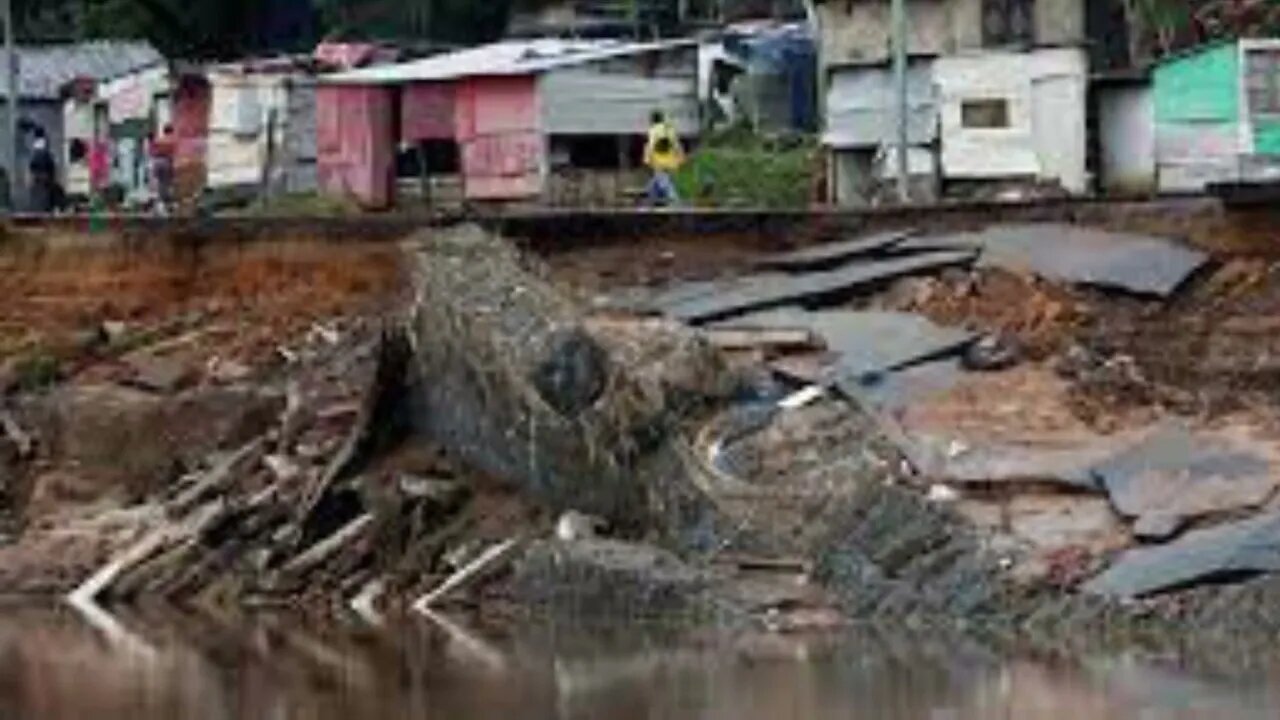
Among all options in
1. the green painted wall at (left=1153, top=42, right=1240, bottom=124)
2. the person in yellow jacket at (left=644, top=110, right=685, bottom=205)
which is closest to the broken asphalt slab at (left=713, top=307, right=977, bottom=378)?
the green painted wall at (left=1153, top=42, right=1240, bottom=124)

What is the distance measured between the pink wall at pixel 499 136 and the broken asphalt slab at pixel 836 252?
18.2 meters

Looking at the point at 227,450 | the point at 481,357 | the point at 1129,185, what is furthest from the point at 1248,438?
the point at 1129,185

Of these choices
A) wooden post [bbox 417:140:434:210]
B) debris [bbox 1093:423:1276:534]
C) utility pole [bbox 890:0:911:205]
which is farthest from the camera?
wooden post [bbox 417:140:434:210]

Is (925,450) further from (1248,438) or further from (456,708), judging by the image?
(456,708)

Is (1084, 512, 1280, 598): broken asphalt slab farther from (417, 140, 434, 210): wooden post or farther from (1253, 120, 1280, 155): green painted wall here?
(417, 140, 434, 210): wooden post

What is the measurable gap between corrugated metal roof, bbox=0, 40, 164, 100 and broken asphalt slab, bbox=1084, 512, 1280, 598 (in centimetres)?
4227

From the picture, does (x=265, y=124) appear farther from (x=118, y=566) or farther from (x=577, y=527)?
(x=577, y=527)

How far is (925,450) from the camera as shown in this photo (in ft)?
77.9

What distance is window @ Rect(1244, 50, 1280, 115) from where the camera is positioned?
38.3 meters

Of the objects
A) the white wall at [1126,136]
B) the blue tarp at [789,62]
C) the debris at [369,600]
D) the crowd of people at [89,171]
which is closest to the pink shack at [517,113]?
the blue tarp at [789,62]

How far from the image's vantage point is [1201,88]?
38812 mm

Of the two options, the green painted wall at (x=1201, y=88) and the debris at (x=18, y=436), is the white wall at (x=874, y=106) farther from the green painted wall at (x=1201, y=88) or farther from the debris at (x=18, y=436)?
the debris at (x=18, y=436)

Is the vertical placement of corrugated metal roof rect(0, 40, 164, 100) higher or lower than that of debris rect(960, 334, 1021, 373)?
higher

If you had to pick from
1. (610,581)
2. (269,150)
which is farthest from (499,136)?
(610,581)
